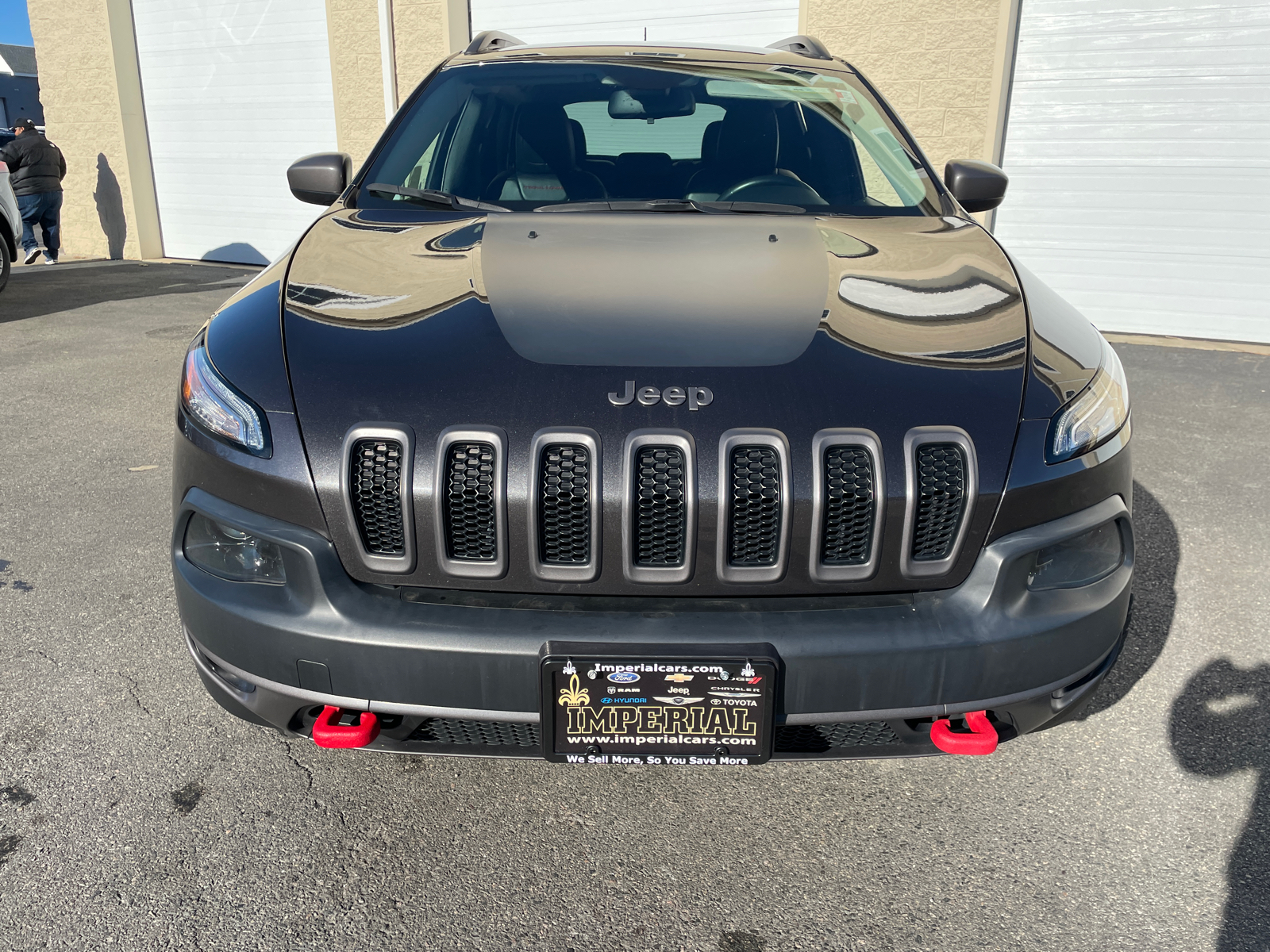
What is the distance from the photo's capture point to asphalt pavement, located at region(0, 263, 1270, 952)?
1837 millimetres

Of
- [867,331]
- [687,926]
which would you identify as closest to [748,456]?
[867,331]

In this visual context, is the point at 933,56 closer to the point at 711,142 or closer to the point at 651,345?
the point at 711,142

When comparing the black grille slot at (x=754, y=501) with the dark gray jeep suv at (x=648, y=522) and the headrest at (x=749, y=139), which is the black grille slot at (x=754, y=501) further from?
the headrest at (x=749, y=139)

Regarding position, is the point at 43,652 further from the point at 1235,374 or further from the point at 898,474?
the point at 1235,374

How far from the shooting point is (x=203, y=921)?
72.1 inches

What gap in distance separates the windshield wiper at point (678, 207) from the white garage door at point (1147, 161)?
20.6ft

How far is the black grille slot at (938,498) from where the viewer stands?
1702 millimetres

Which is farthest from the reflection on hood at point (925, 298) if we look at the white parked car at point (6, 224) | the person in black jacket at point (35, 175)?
the person in black jacket at point (35, 175)

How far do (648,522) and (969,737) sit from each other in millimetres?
733

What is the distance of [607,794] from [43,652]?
182 centimetres

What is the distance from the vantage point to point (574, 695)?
1645 mm

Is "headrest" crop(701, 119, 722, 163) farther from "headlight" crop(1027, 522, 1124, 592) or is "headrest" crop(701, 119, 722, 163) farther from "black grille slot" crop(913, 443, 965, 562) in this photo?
"headlight" crop(1027, 522, 1124, 592)

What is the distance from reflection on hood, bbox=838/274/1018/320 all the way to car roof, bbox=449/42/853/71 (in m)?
1.57

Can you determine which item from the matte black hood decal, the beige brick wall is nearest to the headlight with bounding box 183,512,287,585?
the matte black hood decal
